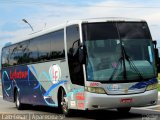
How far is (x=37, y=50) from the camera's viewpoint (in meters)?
20.3

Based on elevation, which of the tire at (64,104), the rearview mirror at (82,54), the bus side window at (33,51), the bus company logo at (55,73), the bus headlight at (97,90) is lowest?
the tire at (64,104)

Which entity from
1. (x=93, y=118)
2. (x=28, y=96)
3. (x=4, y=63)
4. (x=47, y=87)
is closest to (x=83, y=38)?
(x=93, y=118)

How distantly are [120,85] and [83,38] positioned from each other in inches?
71.5

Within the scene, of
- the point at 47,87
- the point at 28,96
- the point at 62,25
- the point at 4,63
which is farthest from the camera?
the point at 4,63

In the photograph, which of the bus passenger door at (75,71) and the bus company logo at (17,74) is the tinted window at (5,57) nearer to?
the bus company logo at (17,74)

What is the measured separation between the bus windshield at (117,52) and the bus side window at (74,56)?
0.38 m

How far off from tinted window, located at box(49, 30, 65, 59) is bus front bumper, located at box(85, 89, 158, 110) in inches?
102

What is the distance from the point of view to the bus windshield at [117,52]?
49.9ft

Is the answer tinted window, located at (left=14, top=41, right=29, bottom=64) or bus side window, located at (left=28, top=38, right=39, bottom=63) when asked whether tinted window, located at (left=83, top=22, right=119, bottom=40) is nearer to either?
bus side window, located at (left=28, top=38, right=39, bottom=63)

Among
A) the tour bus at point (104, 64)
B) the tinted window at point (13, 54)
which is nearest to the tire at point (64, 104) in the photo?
the tour bus at point (104, 64)

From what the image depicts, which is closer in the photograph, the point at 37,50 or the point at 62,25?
the point at 62,25

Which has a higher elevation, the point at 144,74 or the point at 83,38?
the point at 83,38

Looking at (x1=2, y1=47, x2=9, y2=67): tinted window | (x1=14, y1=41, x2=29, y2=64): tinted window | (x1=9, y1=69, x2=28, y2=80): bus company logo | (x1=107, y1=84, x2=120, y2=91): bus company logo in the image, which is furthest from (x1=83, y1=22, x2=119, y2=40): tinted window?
(x1=2, y1=47, x2=9, y2=67): tinted window

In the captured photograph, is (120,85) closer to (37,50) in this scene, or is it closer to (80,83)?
(80,83)
